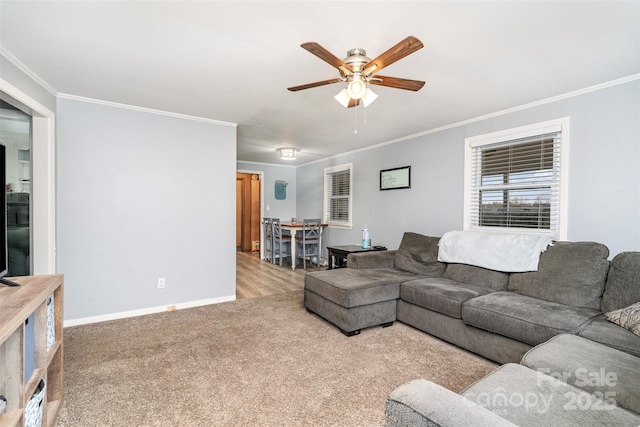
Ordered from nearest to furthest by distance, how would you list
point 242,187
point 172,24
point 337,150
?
point 172,24 → point 337,150 → point 242,187

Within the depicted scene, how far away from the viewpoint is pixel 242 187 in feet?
26.1

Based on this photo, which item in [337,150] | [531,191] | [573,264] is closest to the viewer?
[573,264]

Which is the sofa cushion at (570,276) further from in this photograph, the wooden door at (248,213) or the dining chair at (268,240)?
the wooden door at (248,213)

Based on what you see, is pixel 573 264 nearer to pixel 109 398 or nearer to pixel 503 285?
pixel 503 285

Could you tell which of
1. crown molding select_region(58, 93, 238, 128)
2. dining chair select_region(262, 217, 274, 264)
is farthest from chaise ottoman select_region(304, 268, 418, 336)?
dining chair select_region(262, 217, 274, 264)

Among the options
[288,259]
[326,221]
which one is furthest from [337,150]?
[288,259]

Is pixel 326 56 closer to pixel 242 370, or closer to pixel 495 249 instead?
pixel 242 370

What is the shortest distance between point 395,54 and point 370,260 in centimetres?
244

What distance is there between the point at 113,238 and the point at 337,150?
3610mm

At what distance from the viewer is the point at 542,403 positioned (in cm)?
114

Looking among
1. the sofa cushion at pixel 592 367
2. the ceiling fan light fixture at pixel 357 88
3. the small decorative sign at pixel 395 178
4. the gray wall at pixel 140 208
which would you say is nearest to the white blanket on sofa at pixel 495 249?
the sofa cushion at pixel 592 367

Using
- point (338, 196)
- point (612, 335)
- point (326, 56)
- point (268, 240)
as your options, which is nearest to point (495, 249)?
point (612, 335)

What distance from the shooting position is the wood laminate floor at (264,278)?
13.8 feet

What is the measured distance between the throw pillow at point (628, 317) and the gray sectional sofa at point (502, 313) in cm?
4
